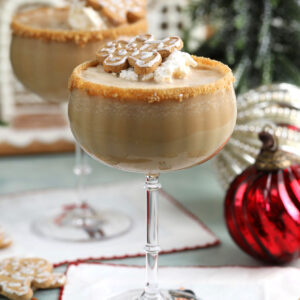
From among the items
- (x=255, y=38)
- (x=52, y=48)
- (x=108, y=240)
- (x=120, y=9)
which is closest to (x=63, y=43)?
(x=52, y=48)

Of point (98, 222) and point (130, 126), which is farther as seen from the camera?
point (98, 222)

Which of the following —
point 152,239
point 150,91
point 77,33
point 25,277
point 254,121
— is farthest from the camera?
point 254,121

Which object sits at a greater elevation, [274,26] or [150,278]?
[274,26]

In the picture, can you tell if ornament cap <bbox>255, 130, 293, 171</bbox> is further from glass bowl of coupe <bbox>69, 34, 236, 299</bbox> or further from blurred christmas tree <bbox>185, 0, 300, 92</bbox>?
blurred christmas tree <bbox>185, 0, 300, 92</bbox>

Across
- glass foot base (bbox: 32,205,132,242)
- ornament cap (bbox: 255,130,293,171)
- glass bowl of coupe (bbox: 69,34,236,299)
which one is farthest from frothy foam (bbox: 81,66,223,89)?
glass foot base (bbox: 32,205,132,242)

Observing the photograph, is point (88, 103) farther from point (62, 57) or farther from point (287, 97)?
point (287, 97)

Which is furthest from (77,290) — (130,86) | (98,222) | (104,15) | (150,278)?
(104,15)

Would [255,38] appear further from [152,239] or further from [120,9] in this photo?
[152,239]
